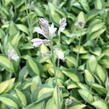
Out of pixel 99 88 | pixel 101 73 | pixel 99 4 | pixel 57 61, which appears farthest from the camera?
pixel 99 4

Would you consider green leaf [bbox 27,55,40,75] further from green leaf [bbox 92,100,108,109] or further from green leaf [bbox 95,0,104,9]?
green leaf [bbox 95,0,104,9]

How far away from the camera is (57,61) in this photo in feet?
8.55

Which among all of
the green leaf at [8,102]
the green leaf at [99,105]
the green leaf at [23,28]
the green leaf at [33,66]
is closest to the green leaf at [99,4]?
the green leaf at [23,28]

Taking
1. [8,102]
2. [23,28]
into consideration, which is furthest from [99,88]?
[23,28]

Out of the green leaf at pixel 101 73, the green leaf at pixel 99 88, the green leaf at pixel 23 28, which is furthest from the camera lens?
the green leaf at pixel 23 28

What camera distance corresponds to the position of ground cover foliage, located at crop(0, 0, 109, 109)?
204cm

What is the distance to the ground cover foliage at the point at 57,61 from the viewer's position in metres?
2.04

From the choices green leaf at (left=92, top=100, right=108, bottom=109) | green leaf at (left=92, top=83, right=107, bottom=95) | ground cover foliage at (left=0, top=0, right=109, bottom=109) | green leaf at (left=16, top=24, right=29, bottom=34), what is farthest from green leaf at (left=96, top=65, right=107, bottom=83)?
green leaf at (left=16, top=24, right=29, bottom=34)

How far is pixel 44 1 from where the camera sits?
352 cm

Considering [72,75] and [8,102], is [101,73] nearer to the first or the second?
[72,75]

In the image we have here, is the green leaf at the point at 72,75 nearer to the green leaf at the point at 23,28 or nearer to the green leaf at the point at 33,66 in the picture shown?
the green leaf at the point at 33,66

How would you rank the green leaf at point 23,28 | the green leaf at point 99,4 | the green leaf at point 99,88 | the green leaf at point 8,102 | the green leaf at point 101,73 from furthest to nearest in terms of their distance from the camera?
the green leaf at point 99,4, the green leaf at point 23,28, the green leaf at point 101,73, the green leaf at point 99,88, the green leaf at point 8,102

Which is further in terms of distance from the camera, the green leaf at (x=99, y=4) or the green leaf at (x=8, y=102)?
the green leaf at (x=99, y=4)

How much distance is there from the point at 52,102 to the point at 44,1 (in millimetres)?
1894
